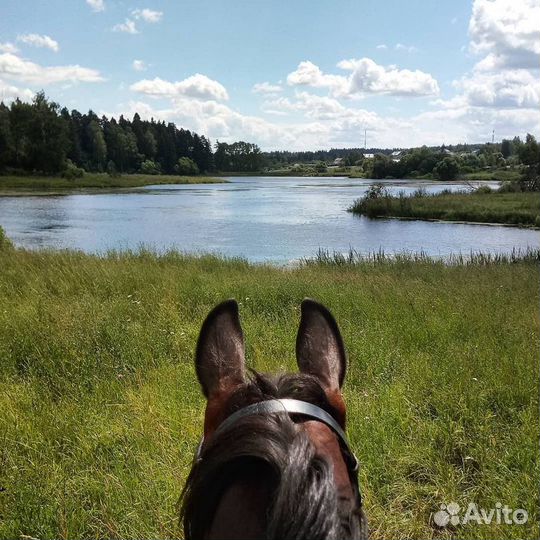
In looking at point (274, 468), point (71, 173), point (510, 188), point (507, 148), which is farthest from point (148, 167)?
point (274, 468)

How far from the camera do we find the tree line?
70938mm

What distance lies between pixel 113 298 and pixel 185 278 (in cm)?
152

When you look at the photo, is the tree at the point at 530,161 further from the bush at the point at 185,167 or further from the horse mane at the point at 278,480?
the bush at the point at 185,167

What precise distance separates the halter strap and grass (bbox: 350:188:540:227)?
32871mm

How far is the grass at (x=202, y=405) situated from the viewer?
98.4 inches

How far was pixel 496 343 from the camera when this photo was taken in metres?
4.72

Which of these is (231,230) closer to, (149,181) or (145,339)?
(145,339)

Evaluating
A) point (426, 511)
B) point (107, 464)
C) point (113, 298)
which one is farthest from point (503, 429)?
point (113, 298)

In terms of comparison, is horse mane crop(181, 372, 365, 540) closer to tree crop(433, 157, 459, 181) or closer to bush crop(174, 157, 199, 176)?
tree crop(433, 157, 459, 181)

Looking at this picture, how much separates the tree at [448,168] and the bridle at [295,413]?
89556mm

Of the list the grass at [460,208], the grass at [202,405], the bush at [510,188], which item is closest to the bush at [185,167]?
the grass at [460,208]

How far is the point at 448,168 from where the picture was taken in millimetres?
84125

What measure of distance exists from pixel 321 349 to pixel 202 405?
7.61 feet

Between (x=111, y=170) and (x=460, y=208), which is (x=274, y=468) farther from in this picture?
(x=111, y=170)
